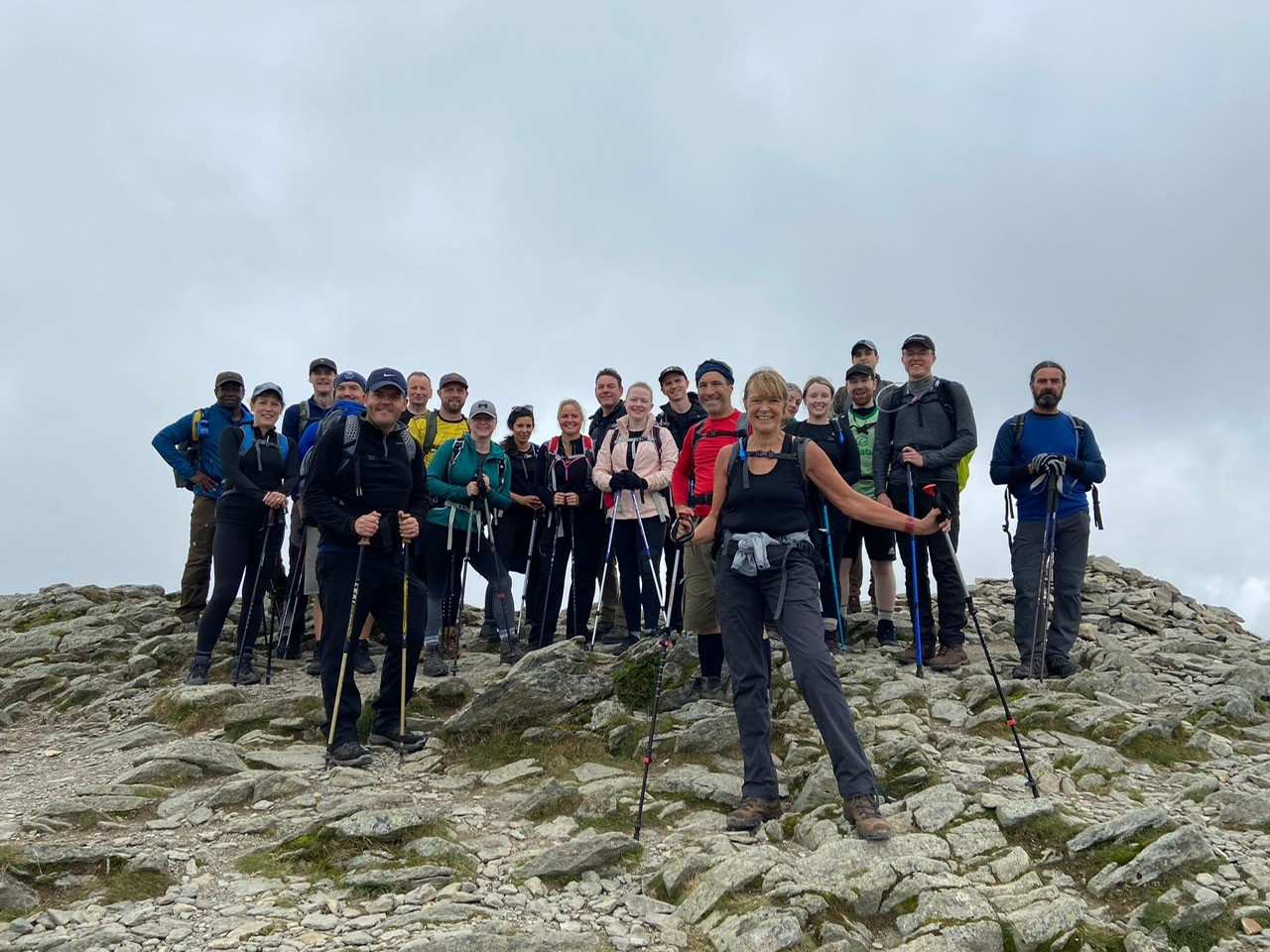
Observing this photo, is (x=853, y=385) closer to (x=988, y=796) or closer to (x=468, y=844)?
(x=988, y=796)

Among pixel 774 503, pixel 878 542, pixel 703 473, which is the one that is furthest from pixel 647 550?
pixel 774 503

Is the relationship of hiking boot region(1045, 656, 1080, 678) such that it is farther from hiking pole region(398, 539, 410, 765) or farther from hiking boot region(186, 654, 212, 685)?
hiking boot region(186, 654, 212, 685)

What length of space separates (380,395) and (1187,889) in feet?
26.7

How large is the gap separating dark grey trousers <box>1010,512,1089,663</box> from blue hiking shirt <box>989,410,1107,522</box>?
0.61 ft

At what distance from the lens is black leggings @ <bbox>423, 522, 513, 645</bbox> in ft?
44.4

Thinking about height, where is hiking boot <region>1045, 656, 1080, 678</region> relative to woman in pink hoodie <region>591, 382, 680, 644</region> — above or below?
below

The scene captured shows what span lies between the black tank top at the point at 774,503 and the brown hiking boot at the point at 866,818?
2.19 m

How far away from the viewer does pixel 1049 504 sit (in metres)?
11.9

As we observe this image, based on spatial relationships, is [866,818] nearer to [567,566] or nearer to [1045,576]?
[1045,576]

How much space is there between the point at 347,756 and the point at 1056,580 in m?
9.10

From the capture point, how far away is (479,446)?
13711 millimetres

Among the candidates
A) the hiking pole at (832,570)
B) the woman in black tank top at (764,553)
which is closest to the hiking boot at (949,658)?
the hiking pole at (832,570)

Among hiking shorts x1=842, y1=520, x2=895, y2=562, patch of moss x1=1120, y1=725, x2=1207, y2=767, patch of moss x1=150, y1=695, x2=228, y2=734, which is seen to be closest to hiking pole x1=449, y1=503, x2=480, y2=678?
patch of moss x1=150, y1=695, x2=228, y2=734

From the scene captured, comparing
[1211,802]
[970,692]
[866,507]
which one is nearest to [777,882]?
[866,507]
